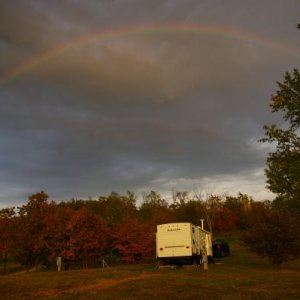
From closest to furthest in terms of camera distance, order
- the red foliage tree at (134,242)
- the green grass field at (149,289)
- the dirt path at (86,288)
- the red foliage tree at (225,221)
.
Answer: the green grass field at (149,289) < the dirt path at (86,288) < the red foliage tree at (134,242) < the red foliage tree at (225,221)

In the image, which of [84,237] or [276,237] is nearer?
[276,237]

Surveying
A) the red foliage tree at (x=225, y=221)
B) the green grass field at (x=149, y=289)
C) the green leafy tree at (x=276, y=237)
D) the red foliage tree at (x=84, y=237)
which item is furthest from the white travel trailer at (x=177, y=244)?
the red foliage tree at (x=225, y=221)

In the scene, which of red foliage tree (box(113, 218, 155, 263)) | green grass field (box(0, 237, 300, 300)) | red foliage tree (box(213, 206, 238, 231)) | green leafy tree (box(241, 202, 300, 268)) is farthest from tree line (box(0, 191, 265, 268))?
red foliage tree (box(213, 206, 238, 231))

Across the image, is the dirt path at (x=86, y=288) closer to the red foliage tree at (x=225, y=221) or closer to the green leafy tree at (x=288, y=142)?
the green leafy tree at (x=288, y=142)

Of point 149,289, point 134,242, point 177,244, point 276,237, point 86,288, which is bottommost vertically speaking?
point 149,289

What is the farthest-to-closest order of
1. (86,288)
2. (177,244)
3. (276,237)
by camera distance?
(276,237)
(177,244)
(86,288)

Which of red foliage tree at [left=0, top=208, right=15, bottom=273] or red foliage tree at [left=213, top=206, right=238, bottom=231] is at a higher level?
red foliage tree at [left=213, top=206, right=238, bottom=231]

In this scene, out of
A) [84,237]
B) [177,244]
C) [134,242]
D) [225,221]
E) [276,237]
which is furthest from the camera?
[225,221]

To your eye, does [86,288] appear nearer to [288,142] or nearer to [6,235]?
[288,142]

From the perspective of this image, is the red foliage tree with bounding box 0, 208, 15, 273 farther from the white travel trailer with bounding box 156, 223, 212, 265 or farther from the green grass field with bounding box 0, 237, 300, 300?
the green grass field with bounding box 0, 237, 300, 300

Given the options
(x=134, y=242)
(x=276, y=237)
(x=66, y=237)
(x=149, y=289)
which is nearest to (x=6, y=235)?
(x=66, y=237)

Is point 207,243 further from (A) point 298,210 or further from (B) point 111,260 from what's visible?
(A) point 298,210

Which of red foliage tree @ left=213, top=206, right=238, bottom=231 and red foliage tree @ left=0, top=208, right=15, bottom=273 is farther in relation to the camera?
red foliage tree @ left=213, top=206, right=238, bottom=231

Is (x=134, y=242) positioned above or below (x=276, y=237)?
above
